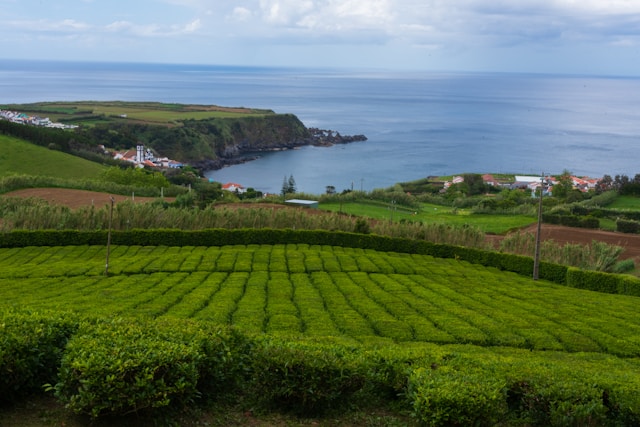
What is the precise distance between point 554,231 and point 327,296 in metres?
30.3

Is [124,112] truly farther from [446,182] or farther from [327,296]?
[327,296]

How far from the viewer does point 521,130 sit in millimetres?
173875

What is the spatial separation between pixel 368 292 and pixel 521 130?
164146 millimetres

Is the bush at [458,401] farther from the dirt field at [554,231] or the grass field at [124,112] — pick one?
the grass field at [124,112]

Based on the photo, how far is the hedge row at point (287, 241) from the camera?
32.6m

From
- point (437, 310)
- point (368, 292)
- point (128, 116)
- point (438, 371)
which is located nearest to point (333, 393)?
point (438, 371)

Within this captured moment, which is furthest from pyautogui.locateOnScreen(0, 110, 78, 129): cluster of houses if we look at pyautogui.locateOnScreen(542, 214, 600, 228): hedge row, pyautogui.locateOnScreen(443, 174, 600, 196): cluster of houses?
pyautogui.locateOnScreen(542, 214, 600, 228): hedge row

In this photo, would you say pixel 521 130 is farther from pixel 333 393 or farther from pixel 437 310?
pixel 333 393

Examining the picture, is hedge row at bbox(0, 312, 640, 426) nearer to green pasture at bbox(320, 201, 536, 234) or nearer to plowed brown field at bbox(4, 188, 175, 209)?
green pasture at bbox(320, 201, 536, 234)

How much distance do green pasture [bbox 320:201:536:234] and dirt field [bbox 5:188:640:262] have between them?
2547 millimetres

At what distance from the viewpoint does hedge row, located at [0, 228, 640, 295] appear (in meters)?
32.6

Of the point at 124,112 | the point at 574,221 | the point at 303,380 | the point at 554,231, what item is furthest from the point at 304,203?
the point at 124,112

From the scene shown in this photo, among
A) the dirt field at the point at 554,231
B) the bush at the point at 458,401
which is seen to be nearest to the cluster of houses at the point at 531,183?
the dirt field at the point at 554,231

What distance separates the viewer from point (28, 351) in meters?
8.01
